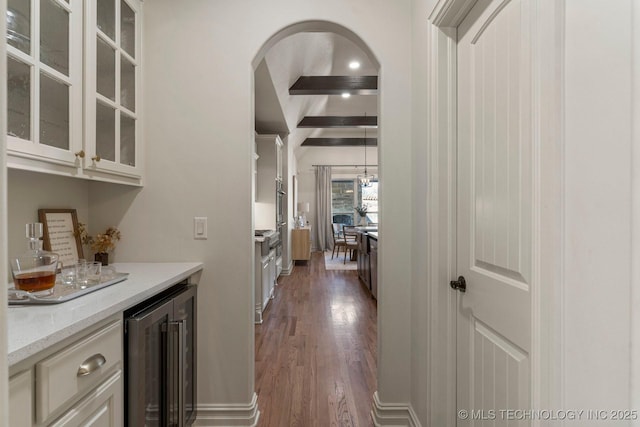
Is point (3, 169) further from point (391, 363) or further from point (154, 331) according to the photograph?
point (391, 363)

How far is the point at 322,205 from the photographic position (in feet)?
30.1

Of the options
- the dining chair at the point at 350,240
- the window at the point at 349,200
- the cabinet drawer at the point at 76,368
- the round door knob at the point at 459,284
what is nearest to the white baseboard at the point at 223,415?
the cabinet drawer at the point at 76,368

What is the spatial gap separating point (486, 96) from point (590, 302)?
816 millimetres

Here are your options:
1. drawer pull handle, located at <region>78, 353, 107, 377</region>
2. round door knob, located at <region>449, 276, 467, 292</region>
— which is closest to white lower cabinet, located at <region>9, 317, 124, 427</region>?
drawer pull handle, located at <region>78, 353, 107, 377</region>

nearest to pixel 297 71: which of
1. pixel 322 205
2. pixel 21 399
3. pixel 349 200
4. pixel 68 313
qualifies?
pixel 68 313

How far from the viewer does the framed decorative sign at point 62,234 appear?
4.63ft

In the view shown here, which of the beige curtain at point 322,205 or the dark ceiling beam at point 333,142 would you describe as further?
the beige curtain at point 322,205

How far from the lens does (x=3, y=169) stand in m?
0.43

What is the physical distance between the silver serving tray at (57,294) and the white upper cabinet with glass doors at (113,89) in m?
0.50

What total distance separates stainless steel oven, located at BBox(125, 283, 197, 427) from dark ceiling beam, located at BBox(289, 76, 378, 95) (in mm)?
3577

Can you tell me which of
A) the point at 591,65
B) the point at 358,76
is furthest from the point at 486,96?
the point at 358,76

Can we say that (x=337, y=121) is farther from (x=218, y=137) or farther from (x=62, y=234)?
(x=62, y=234)

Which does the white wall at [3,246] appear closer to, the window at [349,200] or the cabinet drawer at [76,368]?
the cabinet drawer at [76,368]

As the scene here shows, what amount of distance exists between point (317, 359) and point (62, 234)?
6.39 ft
